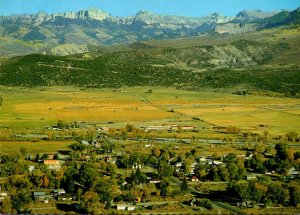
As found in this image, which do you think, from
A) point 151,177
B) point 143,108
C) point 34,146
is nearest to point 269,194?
point 151,177

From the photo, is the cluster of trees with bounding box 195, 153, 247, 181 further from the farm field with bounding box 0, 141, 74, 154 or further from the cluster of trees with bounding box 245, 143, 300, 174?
the farm field with bounding box 0, 141, 74, 154

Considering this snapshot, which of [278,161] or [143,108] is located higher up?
[143,108]

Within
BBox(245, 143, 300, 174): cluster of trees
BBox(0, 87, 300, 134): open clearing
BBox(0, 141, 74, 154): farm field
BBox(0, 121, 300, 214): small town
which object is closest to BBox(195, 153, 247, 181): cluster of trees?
BBox(0, 121, 300, 214): small town

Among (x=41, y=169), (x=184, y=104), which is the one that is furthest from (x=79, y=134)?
(x=184, y=104)

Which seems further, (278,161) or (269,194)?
(278,161)

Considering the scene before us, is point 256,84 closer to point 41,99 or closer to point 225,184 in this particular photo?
point 41,99

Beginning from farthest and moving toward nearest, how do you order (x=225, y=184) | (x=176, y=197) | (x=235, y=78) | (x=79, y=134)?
(x=235, y=78), (x=79, y=134), (x=225, y=184), (x=176, y=197)

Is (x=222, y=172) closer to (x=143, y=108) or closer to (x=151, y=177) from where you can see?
(x=151, y=177)

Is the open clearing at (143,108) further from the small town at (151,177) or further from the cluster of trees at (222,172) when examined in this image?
the cluster of trees at (222,172)
